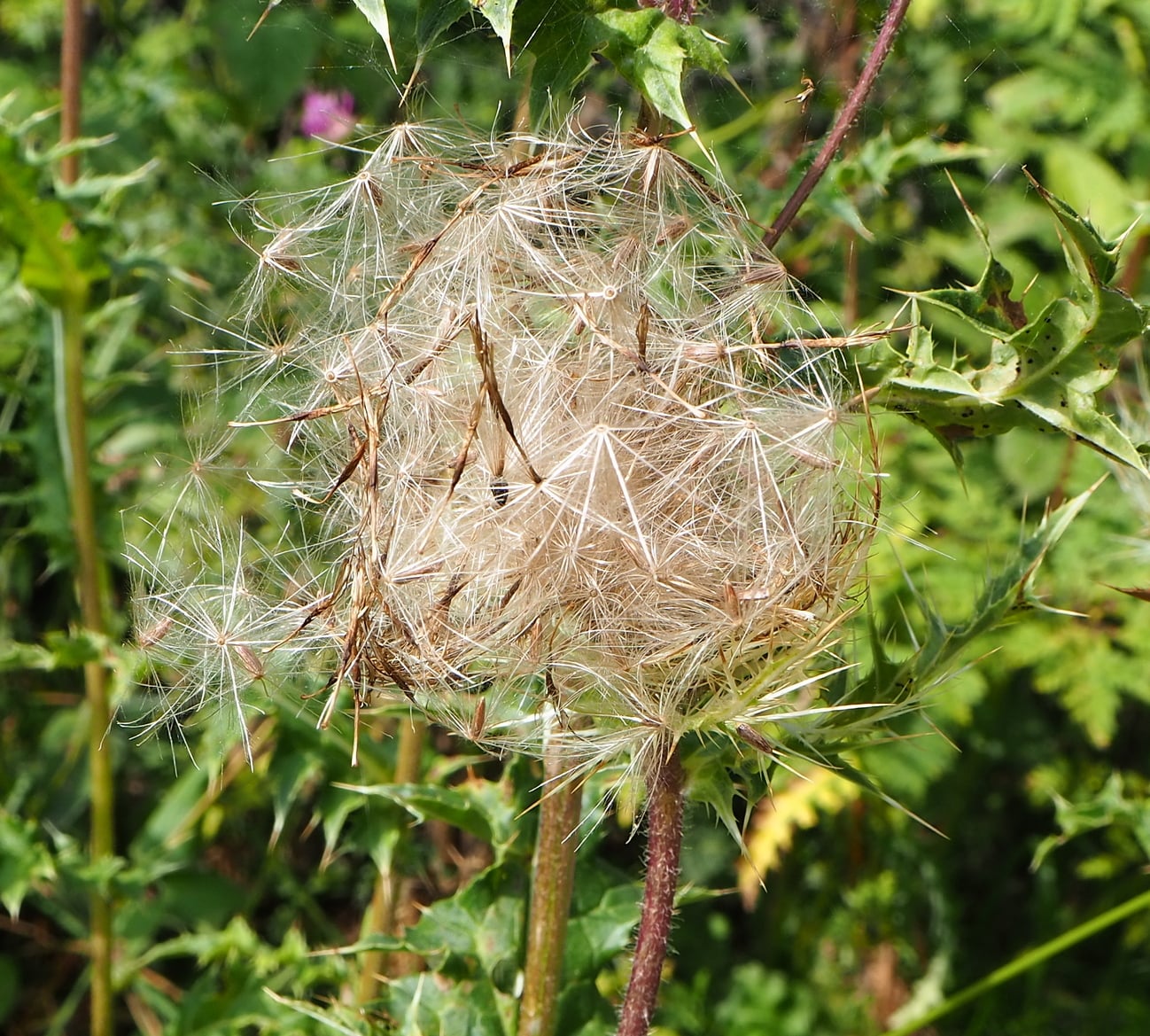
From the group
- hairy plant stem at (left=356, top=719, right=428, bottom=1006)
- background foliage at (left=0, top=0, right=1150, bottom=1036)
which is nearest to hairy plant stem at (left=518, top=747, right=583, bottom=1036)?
hairy plant stem at (left=356, top=719, right=428, bottom=1006)

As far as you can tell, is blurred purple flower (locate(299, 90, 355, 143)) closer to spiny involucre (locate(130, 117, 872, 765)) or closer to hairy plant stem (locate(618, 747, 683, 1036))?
spiny involucre (locate(130, 117, 872, 765))

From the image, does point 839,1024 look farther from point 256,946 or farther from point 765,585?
point 765,585

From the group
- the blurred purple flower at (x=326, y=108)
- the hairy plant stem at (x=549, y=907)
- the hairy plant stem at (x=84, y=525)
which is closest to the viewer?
the hairy plant stem at (x=549, y=907)

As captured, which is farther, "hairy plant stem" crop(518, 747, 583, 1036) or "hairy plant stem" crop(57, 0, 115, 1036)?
"hairy plant stem" crop(57, 0, 115, 1036)

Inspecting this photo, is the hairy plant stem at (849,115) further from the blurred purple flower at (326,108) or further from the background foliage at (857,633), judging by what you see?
the blurred purple flower at (326,108)

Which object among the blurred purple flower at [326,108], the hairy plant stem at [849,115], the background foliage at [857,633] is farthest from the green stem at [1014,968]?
the blurred purple flower at [326,108]
